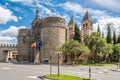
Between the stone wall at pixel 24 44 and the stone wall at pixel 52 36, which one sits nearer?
the stone wall at pixel 52 36

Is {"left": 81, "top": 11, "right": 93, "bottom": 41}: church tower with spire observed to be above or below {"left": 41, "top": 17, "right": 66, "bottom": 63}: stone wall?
above

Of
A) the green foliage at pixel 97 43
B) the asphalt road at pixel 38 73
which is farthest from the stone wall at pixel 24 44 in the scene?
the asphalt road at pixel 38 73

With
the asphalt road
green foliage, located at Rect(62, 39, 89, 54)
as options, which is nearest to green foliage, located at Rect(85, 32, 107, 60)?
green foliage, located at Rect(62, 39, 89, 54)

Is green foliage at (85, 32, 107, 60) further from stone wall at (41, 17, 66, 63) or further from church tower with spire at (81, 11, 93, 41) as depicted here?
church tower with spire at (81, 11, 93, 41)

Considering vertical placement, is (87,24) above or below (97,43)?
above

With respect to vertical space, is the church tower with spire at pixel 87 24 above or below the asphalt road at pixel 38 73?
above

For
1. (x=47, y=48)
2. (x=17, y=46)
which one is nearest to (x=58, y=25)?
(x=47, y=48)

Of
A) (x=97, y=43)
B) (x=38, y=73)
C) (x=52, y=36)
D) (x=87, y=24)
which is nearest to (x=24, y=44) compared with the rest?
(x=52, y=36)

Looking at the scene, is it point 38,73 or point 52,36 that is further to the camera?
point 52,36

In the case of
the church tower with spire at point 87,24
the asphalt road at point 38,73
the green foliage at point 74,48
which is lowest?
the asphalt road at point 38,73

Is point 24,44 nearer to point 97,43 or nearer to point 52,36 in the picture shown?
point 52,36

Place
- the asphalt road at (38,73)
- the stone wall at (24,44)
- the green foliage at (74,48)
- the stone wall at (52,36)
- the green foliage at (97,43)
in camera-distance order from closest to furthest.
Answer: the asphalt road at (38,73) < the green foliage at (74,48) < the stone wall at (52,36) < the green foliage at (97,43) < the stone wall at (24,44)

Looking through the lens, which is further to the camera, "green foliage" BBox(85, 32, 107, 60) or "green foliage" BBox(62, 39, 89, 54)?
"green foliage" BBox(85, 32, 107, 60)

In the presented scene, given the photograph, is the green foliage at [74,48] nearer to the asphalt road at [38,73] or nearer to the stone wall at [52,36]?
the stone wall at [52,36]
